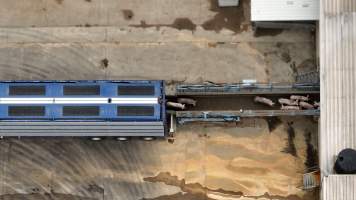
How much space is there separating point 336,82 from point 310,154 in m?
4.68

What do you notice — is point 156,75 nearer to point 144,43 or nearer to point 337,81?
point 144,43

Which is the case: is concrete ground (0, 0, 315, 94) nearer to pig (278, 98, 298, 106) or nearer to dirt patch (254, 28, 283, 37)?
dirt patch (254, 28, 283, 37)

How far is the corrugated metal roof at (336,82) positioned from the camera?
107 feet

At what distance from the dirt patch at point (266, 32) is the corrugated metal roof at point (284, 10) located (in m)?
1.42

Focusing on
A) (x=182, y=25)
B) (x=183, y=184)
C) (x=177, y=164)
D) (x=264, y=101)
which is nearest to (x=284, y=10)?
(x=264, y=101)

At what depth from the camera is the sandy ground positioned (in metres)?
35.1

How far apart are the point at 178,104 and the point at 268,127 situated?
526 centimetres

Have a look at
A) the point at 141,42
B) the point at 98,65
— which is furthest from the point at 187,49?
the point at 98,65

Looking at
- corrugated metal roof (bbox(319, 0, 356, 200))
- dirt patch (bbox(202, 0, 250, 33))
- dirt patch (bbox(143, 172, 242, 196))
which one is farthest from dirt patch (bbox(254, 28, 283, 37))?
dirt patch (bbox(143, 172, 242, 196))

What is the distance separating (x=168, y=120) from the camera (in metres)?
35.5

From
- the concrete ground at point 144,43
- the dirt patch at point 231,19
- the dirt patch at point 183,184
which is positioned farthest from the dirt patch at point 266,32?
the dirt patch at point 183,184

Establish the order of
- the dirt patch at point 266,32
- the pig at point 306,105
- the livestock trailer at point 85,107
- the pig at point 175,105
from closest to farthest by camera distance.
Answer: the livestock trailer at point 85,107
the pig at point 306,105
the pig at point 175,105
the dirt patch at point 266,32

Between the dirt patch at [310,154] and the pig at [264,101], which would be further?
the pig at [264,101]

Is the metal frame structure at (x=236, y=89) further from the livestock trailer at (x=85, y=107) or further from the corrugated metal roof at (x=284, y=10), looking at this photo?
the corrugated metal roof at (x=284, y=10)
